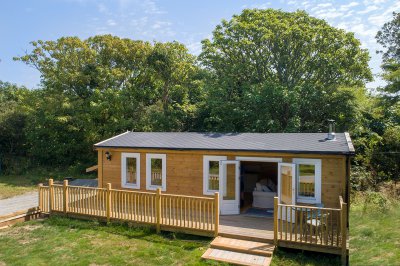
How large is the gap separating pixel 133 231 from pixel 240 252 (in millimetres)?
3601

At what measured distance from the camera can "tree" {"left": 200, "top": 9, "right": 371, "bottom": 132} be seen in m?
19.1

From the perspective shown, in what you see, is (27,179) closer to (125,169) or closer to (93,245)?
(125,169)

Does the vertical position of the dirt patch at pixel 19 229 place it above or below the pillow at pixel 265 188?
below

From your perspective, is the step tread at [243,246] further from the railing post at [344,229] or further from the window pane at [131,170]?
the window pane at [131,170]

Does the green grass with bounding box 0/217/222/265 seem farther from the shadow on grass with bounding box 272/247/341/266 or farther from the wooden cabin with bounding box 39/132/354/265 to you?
the shadow on grass with bounding box 272/247/341/266

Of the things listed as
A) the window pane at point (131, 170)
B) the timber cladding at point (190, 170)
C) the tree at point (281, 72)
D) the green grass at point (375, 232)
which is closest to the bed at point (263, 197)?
the timber cladding at point (190, 170)

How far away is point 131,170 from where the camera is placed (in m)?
12.7

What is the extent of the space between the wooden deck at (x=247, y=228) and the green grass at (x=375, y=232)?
2.19 m

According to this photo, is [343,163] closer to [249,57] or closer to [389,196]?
[389,196]

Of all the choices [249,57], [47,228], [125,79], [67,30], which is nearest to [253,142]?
[47,228]

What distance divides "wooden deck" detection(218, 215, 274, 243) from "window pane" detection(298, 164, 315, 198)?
1.44 m

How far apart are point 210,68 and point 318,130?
994cm

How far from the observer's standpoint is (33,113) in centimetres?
2286

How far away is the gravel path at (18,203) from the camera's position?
487 inches
